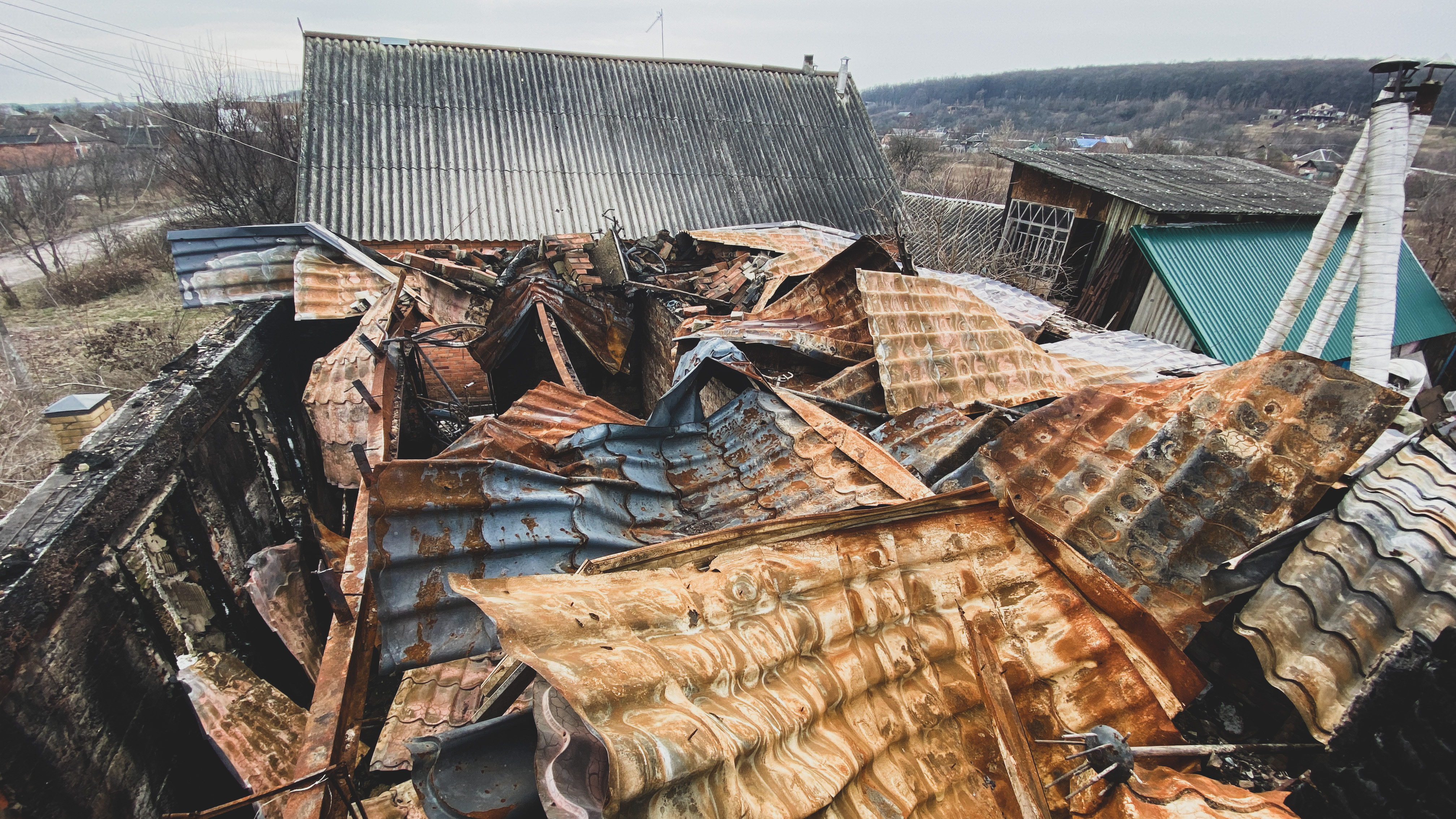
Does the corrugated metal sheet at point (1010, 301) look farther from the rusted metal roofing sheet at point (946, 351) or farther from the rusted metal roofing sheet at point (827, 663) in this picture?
the rusted metal roofing sheet at point (827, 663)

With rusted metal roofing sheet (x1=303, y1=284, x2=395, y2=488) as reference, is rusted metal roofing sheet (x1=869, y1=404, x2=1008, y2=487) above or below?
above

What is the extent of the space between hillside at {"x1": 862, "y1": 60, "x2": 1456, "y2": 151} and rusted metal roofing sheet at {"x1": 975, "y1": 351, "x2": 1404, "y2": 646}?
67.0 meters

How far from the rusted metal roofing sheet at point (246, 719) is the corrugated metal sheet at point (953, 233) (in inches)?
620

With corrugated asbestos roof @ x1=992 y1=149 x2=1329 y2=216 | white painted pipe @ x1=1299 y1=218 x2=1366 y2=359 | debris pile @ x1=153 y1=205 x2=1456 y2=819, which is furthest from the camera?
corrugated asbestos roof @ x1=992 y1=149 x2=1329 y2=216

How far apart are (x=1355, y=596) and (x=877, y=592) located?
1.99m

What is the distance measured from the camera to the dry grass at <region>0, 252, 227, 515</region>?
33.7ft

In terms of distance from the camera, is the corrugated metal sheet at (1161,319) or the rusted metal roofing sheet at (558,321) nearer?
the rusted metal roofing sheet at (558,321)

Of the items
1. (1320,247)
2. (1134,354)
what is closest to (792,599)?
(1320,247)

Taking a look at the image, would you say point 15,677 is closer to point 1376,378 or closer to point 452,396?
point 452,396

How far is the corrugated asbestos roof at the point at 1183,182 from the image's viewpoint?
12.8 meters

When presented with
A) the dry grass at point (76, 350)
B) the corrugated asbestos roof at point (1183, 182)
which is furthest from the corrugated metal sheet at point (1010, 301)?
the dry grass at point (76, 350)

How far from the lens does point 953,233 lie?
18.8m

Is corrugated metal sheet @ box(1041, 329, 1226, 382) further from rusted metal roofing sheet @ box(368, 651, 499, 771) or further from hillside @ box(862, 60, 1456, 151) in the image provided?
hillside @ box(862, 60, 1456, 151)

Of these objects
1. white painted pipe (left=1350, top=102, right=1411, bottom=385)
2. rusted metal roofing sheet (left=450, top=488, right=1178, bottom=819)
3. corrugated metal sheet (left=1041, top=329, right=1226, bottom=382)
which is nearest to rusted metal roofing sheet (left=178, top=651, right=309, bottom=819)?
rusted metal roofing sheet (left=450, top=488, right=1178, bottom=819)
